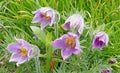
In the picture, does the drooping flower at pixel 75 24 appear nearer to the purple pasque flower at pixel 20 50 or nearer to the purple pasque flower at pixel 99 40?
the purple pasque flower at pixel 99 40

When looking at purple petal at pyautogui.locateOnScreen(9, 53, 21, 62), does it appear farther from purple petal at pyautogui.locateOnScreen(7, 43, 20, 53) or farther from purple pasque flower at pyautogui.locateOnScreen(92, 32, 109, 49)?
purple pasque flower at pyautogui.locateOnScreen(92, 32, 109, 49)

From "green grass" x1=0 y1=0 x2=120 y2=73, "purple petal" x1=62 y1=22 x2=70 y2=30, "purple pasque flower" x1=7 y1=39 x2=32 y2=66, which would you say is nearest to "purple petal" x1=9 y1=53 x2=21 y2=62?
"purple pasque flower" x1=7 y1=39 x2=32 y2=66

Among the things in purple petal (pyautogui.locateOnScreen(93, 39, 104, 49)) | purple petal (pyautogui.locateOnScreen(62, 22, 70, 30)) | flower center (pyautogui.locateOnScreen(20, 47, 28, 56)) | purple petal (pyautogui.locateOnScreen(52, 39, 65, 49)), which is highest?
purple petal (pyautogui.locateOnScreen(62, 22, 70, 30))

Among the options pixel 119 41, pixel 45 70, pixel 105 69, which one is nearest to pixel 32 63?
pixel 45 70

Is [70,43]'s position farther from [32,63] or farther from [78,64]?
[32,63]

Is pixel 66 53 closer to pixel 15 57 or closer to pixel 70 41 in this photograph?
pixel 70 41

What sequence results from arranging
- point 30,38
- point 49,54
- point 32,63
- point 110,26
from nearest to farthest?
point 49,54, point 32,63, point 30,38, point 110,26
